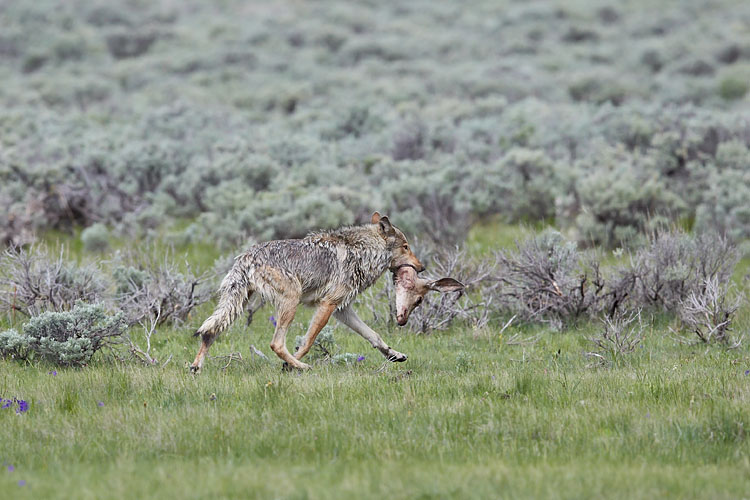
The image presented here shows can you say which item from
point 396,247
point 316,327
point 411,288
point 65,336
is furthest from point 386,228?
point 65,336

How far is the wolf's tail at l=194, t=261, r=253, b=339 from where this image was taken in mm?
7488

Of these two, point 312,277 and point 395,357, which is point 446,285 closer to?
point 395,357

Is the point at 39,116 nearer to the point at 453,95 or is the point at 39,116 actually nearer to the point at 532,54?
the point at 453,95

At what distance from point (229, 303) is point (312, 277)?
804mm

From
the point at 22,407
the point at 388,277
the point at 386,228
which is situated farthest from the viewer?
the point at 388,277

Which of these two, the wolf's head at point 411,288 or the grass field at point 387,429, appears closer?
the grass field at point 387,429

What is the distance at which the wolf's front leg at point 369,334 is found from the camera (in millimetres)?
7957

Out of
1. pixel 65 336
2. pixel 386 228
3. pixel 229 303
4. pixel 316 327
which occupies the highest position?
pixel 386 228

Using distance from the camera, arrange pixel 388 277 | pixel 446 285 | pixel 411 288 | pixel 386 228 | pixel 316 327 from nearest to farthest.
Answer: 1. pixel 316 327
2. pixel 446 285
3. pixel 411 288
4. pixel 386 228
5. pixel 388 277

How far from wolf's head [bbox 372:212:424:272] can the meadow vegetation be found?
94 cm

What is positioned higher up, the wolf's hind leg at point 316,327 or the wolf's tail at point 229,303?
the wolf's tail at point 229,303

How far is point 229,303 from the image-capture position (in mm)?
7637

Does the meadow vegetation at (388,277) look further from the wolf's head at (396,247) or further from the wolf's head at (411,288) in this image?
the wolf's head at (396,247)

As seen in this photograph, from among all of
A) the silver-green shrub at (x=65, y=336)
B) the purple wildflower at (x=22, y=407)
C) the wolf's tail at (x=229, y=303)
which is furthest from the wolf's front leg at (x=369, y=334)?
the purple wildflower at (x=22, y=407)
